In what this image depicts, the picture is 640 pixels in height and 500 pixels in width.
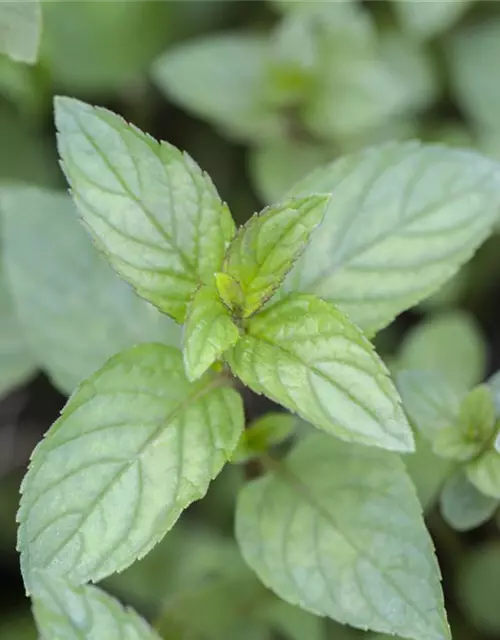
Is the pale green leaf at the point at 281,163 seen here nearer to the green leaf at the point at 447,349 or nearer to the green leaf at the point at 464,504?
the green leaf at the point at 447,349

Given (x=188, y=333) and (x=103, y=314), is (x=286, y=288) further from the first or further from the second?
(x=103, y=314)

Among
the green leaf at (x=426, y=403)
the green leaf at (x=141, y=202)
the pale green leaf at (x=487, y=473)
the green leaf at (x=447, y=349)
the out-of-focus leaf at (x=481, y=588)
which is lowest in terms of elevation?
the out-of-focus leaf at (x=481, y=588)

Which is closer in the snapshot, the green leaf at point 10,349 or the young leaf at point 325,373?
the young leaf at point 325,373

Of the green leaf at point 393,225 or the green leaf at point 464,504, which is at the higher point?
the green leaf at point 393,225

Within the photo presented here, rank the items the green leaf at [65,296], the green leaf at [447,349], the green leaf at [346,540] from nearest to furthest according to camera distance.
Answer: the green leaf at [346,540], the green leaf at [65,296], the green leaf at [447,349]

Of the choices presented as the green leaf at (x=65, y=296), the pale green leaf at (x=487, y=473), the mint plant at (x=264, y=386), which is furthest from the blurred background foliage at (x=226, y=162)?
the mint plant at (x=264, y=386)

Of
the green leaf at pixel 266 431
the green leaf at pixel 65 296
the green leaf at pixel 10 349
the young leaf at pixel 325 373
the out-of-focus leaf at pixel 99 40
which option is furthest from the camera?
the out-of-focus leaf at pixel 99 40

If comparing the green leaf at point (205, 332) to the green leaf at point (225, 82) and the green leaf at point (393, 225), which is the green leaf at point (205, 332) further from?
the green leaf at point (225, 82)
